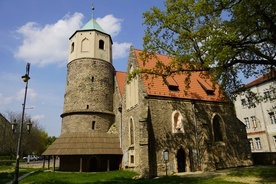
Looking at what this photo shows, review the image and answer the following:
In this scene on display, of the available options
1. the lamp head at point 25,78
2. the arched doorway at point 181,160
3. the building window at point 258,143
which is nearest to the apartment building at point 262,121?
the building window at point 258,143

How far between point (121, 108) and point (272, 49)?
1487 cm

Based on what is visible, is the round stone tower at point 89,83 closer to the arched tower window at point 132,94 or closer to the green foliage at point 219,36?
the arched tower window at point 132,94

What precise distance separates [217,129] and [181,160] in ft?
17.3

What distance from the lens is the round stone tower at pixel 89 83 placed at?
23406 millimetres

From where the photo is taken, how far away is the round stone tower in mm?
23406

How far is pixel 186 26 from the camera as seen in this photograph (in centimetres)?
1355

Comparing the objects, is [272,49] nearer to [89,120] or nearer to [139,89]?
[139,89]

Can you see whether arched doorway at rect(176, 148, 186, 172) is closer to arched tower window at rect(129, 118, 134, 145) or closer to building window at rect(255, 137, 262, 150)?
arched tower window at rect(129, 118, 134, 145)

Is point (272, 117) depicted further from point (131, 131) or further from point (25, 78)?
point (25, 78)

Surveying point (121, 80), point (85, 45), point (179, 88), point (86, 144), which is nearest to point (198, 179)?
point (179, 88)

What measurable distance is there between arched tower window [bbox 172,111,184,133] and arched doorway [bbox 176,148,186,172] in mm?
Result: 1630

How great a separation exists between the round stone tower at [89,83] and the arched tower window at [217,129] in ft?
36.6

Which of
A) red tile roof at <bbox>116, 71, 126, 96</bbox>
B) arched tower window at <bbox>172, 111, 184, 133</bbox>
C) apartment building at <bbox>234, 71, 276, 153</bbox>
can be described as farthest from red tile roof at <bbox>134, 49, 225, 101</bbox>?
apartment building at <bbox>234, 71, 276, 153</bbox>

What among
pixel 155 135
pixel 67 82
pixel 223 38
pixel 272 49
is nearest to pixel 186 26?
pixel 223 38
